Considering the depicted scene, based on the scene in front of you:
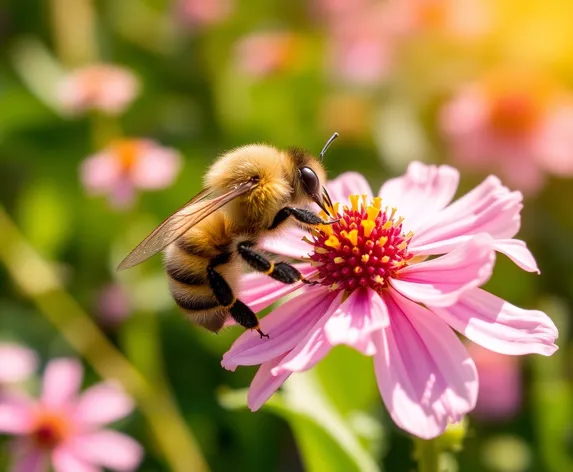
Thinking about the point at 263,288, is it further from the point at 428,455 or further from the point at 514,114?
the point at 514,114

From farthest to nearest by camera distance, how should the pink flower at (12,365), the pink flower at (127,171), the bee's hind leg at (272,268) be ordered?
1. the pink flower at (127,171)
2. the pink flower at (12,365)
3. the bee's hind leg at (272,268)

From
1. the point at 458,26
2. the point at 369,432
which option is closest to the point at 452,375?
the point at 369,432

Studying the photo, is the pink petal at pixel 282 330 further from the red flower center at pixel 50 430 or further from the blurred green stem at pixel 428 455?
the red flower center at pixel 50 430

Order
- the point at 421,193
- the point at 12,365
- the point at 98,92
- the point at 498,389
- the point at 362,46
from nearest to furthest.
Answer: the point at 421,193
the point at 12,365
the point at 498,389
the point at 98,92
the point at 362,46

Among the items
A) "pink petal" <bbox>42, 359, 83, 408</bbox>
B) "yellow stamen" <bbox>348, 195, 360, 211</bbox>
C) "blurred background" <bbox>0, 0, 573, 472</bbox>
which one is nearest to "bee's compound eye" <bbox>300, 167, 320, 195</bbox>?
"yellow stamen" <bbox>348, 195, 360, 211</bbox>

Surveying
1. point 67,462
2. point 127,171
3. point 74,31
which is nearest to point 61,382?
point 67,462

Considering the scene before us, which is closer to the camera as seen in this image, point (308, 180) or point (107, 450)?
point (308, 180)

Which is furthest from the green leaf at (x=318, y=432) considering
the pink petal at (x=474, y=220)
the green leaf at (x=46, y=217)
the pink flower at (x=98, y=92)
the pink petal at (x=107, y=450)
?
the green leaf at (x=46, y=217)
